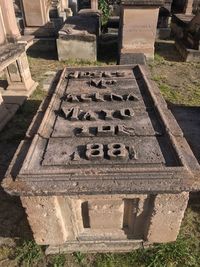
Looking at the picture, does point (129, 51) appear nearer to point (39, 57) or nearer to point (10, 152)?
point (39, 57)

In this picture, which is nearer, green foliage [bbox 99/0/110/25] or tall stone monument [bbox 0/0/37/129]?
tall stone monument [bbox 0/0/37/129]

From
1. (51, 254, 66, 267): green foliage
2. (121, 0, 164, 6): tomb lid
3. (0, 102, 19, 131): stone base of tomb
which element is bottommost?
(51, 254, 66, 267): green foliage

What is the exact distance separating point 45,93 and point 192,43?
5615mm

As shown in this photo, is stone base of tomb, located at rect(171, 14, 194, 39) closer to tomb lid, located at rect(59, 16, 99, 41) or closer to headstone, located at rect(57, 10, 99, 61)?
tomb lid, located at rect(59, 16, 99, 41)

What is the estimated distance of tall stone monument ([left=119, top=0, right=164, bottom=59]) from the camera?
26.1 feet

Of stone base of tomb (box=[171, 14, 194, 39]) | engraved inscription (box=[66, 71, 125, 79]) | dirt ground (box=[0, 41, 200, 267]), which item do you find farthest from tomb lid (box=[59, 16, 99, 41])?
engraved inscription (box=[66, 71, 125, 79])

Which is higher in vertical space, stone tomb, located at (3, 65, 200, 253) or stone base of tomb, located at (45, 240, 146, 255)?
stone tomb, located at (3, 65, 200, 253)

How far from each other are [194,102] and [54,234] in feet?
16.6

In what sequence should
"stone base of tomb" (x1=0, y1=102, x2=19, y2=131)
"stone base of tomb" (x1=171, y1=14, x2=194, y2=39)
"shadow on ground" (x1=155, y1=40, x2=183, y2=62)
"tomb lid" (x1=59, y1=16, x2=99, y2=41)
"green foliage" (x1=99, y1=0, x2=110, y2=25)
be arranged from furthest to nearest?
1. "green foliage" (x1=99, y1=0, x2=110, y2=25)
2. "stone base of tomb" (x1=171, y1=14, x2=194, y2=39)
3. "shadow on ground" (x1=155, y1=40, x2=183, y2=62)
4. "tomb lid" (x1=59, y1=16, x2=99, y2=41)
5. "stone base of tomb" (x1=0, y1=102, x2=19, y2=131)

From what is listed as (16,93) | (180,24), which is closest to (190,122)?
(16,93)

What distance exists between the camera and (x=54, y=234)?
3.09 metres

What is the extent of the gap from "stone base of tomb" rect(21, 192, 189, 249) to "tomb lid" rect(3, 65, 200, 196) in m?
0.33

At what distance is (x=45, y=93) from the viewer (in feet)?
23.2

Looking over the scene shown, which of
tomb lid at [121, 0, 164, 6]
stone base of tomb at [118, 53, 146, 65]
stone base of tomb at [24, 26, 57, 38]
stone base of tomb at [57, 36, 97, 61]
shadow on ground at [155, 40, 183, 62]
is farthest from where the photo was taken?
stone base of tomb at [24, 26, 57, 38]
